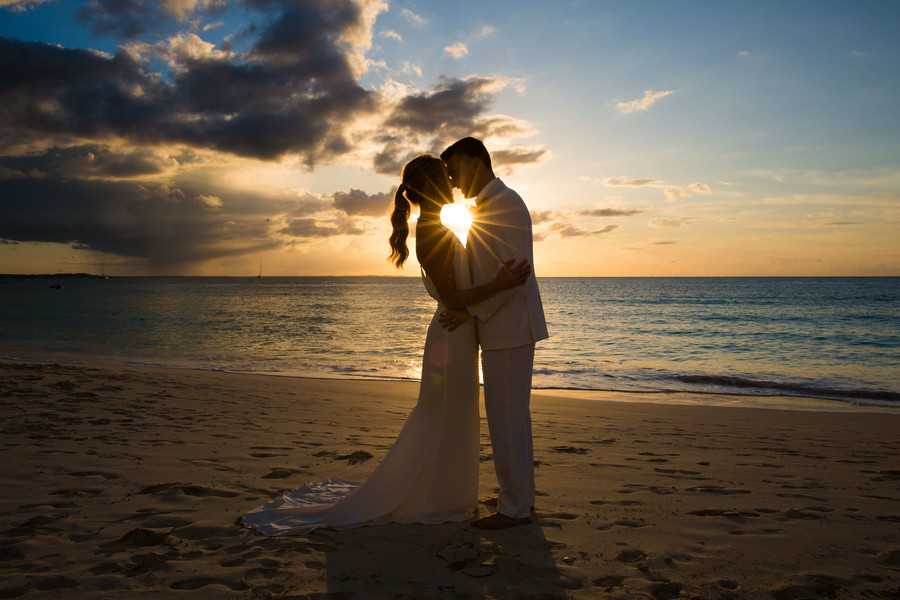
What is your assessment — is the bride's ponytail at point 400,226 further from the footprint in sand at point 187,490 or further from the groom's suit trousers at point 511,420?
the footprint in sand at point 187,490

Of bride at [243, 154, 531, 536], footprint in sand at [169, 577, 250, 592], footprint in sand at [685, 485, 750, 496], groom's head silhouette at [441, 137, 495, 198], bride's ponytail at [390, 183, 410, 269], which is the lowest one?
footprint in sand at [685, 485, 750, 496]

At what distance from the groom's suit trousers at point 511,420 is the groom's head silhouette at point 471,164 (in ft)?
3.71

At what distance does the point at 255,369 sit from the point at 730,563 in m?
13.9

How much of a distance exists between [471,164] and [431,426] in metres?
1.82

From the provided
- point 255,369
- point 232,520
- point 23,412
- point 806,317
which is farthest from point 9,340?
point 806,317

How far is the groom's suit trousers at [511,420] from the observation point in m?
3.32

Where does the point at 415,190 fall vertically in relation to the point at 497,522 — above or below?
above

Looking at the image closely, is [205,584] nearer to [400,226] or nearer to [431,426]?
[431,426]

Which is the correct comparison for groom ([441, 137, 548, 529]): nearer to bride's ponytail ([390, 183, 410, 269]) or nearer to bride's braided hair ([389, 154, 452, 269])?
bride's braided hair ([389, 154, 452, 269])

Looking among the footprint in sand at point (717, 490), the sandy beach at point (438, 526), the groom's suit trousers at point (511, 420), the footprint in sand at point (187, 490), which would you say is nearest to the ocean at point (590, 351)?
the sandy beach at point (438, 526)

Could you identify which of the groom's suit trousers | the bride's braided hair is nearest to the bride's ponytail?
the bride's braided hair

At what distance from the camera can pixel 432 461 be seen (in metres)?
3.49

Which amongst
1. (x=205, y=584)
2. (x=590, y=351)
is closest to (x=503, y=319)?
(x=205, y=584)

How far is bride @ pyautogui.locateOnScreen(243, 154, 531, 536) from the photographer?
3287mm
